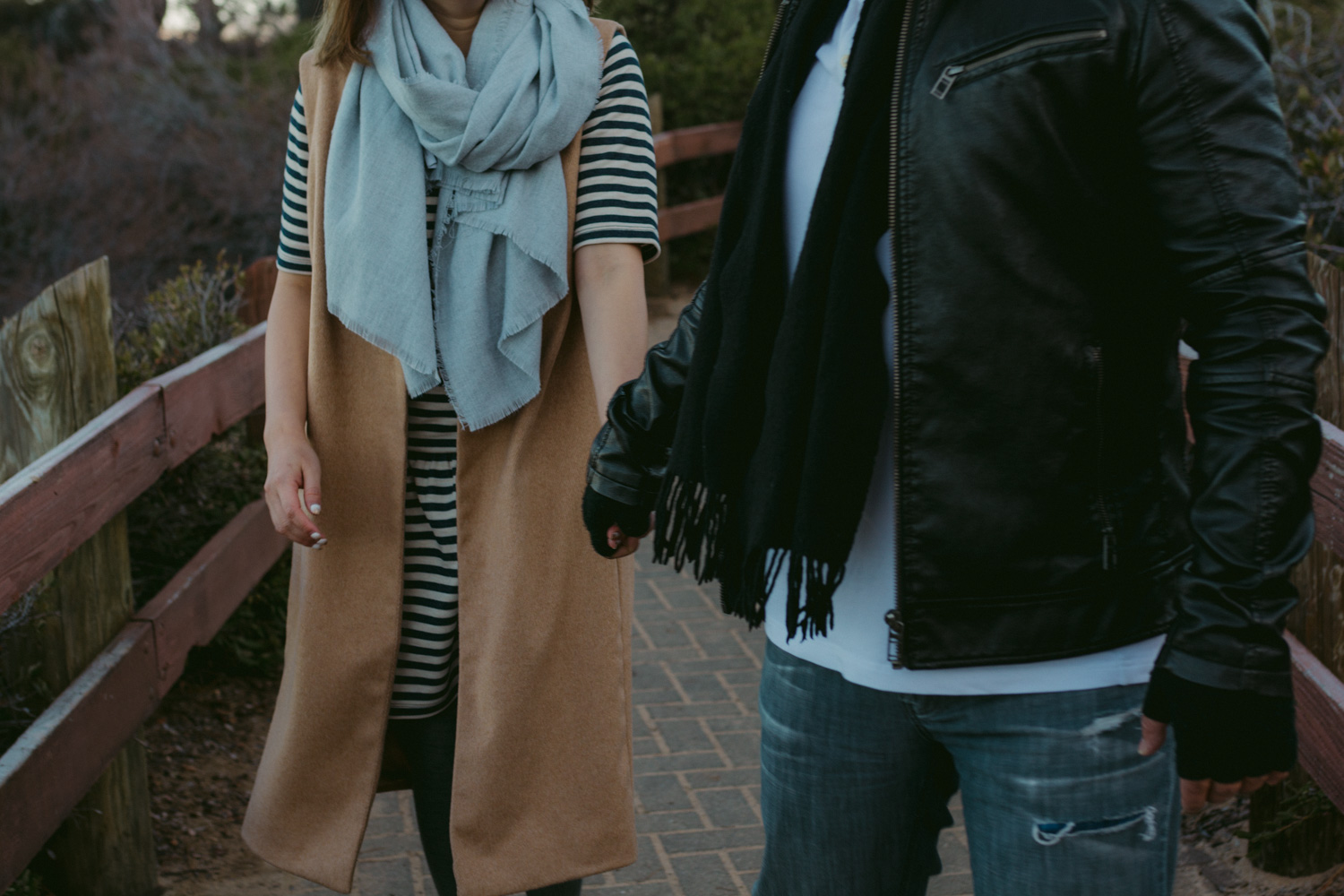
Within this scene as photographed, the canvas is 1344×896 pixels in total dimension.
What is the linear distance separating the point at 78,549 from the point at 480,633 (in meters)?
1.26

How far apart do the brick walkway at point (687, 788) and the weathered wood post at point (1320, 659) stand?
734mm

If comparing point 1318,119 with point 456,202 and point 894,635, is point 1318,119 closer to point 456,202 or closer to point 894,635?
point 456,202

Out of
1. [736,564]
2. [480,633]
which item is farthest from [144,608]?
[736,564]

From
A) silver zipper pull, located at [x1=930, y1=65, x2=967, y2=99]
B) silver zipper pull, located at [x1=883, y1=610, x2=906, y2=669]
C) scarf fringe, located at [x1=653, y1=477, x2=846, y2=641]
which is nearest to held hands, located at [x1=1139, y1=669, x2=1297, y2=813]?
silver zipper pull, located at [x1=883, y1=610, x2=906, y2=669]

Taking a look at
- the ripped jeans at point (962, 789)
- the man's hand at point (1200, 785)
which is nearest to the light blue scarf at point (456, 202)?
the ripped jeans at point (962, 789)

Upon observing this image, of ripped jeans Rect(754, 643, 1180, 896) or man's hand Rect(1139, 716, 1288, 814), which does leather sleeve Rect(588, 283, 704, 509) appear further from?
man's hand Rect(1139, 716, 1288, 814)

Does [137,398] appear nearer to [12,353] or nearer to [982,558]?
[12,353]

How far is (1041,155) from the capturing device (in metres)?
1.39

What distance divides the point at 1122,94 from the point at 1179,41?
0.24 ft

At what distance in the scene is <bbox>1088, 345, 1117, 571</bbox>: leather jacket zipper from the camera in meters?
1.43

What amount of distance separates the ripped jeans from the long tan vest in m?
0.65

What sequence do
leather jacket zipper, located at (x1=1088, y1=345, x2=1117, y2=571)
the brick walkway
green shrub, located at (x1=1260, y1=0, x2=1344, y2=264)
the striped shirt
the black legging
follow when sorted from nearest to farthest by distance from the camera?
leather jacket zipper, located at (x1=1088, y1=345, x2=1117, y2=571) < the striped shirt < the black legging < the brick walkway < green shrub, located at (x1=1260, y1=0, x2=1344, y2=264)

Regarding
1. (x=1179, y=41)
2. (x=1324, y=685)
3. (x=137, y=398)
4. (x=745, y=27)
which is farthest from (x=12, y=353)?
(x=745, y=27)

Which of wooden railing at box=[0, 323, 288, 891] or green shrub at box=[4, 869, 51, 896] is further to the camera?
green shrub at box=[4, 869, 51, 896]
